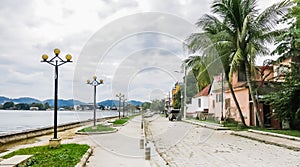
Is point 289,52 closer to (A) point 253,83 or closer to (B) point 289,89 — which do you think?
(B) point 289,89

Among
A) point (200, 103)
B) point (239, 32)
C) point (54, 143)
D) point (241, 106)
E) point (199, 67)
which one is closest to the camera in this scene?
point (54, 143)

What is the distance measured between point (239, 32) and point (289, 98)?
18.9 ft

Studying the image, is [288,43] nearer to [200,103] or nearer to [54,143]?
[54,143]

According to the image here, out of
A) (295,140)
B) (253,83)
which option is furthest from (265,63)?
(295,140)

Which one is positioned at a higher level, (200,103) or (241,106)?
(200,103)

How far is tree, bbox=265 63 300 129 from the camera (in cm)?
2009

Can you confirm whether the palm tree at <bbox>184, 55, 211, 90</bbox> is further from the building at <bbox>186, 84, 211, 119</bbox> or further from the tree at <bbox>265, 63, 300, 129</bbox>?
the building at <bbox>186, 84, 211, 119</bbox>

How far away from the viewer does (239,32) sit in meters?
22.7

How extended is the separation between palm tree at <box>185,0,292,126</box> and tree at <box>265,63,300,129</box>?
218cm

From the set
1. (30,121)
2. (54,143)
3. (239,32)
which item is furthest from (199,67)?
(30,121)

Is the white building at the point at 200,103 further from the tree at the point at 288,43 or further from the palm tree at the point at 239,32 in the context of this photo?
the tree at the point at 288,43

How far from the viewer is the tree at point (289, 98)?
2009cm

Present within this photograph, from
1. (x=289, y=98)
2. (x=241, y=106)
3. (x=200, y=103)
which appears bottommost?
(x=241, y=106)

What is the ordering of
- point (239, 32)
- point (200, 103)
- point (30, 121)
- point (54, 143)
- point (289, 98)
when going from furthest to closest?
1. point (30, 121)
2. point (200, 103)
3. point (239, 32)
4. point (289, 98)
5. point (54, 143)
